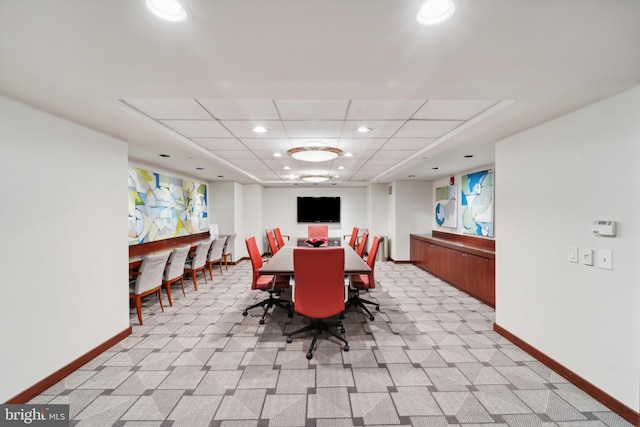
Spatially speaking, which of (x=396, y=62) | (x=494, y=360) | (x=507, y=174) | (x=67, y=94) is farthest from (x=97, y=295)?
(x=507, y=174)

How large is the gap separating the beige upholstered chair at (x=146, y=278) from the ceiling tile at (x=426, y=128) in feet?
12.2

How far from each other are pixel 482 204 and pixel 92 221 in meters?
6.19

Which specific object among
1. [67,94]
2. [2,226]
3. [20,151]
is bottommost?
[2,226]

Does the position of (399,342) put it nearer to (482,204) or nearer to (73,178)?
(482,204)

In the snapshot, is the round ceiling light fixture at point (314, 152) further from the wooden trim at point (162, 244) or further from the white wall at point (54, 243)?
the wooden trim at point (162, 244)

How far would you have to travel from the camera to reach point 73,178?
2447mm

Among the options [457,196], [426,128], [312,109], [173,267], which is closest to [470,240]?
[457,196]

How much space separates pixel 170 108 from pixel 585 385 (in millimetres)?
4466

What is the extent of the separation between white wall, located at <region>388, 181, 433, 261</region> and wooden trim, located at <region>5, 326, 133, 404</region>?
643 cm

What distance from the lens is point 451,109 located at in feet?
7.94

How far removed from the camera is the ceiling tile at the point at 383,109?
228cm

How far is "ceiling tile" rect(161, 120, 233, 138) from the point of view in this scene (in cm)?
277

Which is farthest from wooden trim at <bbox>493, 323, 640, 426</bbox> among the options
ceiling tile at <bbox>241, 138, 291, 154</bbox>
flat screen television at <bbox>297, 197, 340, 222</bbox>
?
flat screen television at <bbox>297, 197, 340, 222</bbox>

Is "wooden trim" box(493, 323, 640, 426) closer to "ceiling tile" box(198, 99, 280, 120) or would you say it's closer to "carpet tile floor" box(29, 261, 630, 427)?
"carpet tile floor" box(29, 261, 630, 427)
